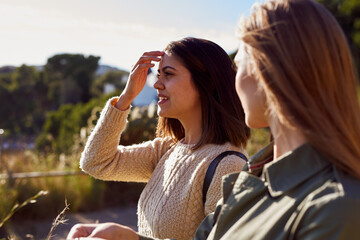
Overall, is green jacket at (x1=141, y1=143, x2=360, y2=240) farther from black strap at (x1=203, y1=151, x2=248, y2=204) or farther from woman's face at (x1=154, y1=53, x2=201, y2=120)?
woman's face at (x1=154, y1=53, x2=201, y2=120)

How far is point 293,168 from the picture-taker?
1.13 meters

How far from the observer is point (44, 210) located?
23.6 feet

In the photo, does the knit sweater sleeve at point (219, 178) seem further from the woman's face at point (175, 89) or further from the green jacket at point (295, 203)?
the green jacket at point (295, 203)

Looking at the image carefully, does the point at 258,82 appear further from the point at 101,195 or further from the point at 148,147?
the point at 101,195

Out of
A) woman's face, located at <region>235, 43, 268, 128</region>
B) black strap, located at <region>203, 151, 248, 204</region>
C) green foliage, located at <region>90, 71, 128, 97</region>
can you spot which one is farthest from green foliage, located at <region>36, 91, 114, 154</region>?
green foliage, located at <region>90, 71, 128, 97</region>

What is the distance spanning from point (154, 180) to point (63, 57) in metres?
53.5

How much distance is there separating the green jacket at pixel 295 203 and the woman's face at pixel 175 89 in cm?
98

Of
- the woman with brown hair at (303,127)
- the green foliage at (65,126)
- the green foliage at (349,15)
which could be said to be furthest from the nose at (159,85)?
the green foliage at (349,15)

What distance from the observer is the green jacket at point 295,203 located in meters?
0.98

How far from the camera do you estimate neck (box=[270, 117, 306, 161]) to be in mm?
1170

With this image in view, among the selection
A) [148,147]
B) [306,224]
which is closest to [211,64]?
[148,147]

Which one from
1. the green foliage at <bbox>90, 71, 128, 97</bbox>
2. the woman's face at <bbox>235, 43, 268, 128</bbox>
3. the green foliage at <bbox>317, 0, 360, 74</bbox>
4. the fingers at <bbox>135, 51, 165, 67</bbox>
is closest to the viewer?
the woman's face at <bbox>235, 43, 268, 128</bbox>

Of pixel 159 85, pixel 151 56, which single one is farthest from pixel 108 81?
pixel 159 85

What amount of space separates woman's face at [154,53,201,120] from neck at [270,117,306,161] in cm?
101
